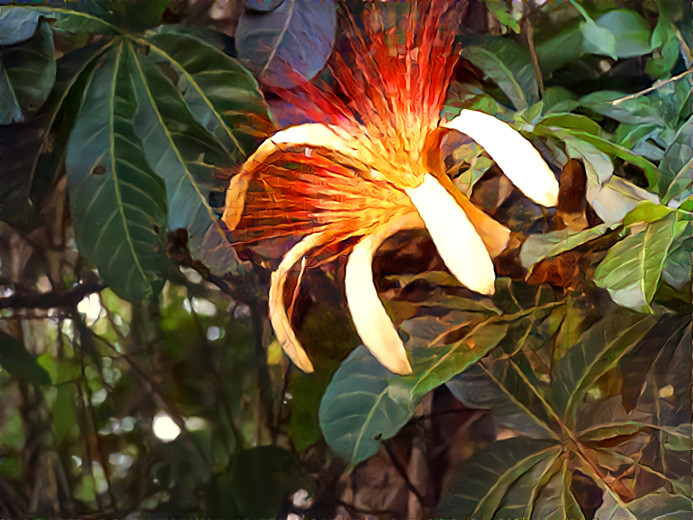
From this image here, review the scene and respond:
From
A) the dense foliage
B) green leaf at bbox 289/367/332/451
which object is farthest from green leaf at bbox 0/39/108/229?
green leaf at bbox 289/367/332/451

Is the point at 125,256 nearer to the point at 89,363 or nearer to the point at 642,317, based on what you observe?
the point at 89,363

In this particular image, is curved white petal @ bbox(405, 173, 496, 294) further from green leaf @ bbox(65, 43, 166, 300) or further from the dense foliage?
green leaf @ bbox(65, 43, 166, 300)

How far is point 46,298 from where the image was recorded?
0.38 meters

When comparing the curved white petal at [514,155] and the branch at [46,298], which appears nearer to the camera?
the curved white petal at [514,155]

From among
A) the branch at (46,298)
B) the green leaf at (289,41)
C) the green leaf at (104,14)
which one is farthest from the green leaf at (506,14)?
the branch at (46,298)

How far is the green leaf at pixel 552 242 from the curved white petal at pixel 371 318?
0.28 feet

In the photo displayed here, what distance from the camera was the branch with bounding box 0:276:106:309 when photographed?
38 cm

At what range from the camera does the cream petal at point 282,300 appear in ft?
0.99

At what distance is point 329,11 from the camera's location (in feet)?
1.11

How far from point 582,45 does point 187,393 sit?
0.34 m

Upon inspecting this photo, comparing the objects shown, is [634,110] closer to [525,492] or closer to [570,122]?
[570,122]

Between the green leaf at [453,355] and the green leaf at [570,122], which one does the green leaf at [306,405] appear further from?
the green leaf at [570,122]

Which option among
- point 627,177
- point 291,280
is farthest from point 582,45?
point 291,280

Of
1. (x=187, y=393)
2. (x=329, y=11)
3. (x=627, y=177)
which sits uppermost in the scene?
(x=329, y=11)
